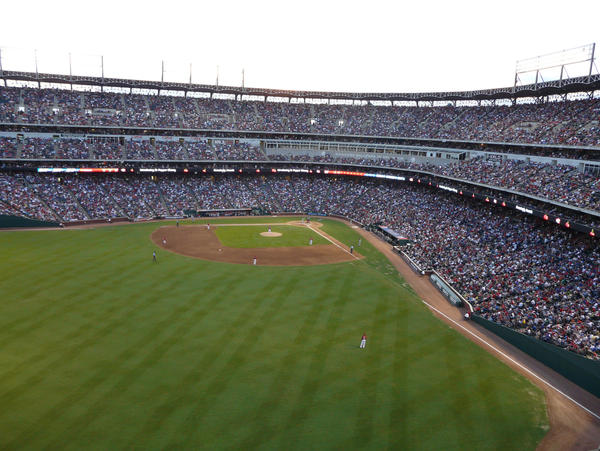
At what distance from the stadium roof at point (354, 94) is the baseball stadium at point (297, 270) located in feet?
1.61

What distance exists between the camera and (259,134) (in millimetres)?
74562

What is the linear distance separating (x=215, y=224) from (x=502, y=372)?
4392cm

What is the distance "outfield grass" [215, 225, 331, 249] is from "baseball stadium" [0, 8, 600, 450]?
558 millimetres

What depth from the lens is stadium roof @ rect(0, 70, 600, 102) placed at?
144 feet

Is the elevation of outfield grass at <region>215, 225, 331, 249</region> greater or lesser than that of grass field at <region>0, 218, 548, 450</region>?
greater

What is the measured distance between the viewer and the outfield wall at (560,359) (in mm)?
19969

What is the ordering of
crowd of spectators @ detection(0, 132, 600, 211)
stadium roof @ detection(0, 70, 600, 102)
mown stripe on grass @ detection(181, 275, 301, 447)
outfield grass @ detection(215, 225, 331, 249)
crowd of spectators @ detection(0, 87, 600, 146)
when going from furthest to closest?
outfield grass @ detection(215, 225, 331, 249) → crowd of spectators @ detection(0, 87, 600, 146) → stadium roof @ detection(0, 70, 600, 102) → crowd of spectators @ detection(0, 132, 600, 211) → mown stripe on grass @ detection(181, 275, 301, 447)

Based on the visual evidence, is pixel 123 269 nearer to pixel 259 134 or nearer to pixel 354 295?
pixel 354 295

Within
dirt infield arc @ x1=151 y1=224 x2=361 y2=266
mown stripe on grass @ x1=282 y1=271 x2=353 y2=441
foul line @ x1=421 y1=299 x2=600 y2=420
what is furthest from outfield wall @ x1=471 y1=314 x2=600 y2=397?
dirt infield arc @ x1=151 y1=224 x2=361 y2=266

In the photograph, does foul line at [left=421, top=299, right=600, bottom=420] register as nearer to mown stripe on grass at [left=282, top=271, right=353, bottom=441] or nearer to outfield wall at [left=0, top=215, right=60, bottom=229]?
mown stripe on grass at [left=282, top=271, right=353, bottom=441]

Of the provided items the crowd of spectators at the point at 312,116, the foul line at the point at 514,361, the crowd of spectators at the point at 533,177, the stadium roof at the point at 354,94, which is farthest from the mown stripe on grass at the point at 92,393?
the stadium roof at the point at 354,94

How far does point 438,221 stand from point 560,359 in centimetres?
2857

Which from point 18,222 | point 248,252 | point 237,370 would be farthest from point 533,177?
point 18,222

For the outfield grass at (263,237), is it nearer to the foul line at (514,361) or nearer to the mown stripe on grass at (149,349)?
the mown stripe on grass at (149,349)
